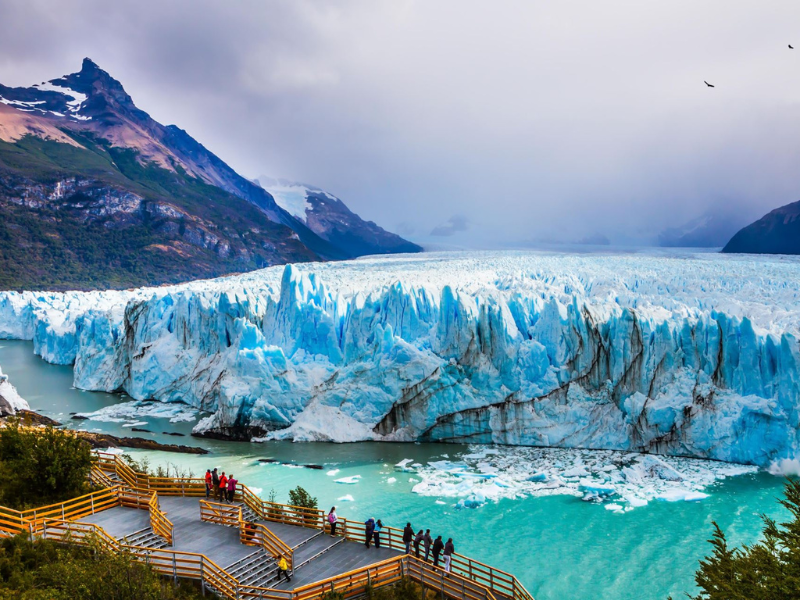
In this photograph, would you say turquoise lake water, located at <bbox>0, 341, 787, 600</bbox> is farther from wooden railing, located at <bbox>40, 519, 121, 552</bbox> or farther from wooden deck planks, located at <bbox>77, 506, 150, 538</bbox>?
wooden railing, located at <bbox>40, 519, 121, 552</bbox>

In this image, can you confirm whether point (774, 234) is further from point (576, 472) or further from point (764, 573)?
point (764, 573)

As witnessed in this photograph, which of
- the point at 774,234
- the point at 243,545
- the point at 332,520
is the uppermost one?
the point at 774,234

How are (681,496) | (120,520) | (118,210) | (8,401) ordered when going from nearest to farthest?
1. (120,520)
2. (681,496)
3. (8,401)
4. (118,210)

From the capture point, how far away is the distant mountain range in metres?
73.3

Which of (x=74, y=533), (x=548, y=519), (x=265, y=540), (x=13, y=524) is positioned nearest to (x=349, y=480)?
(x=548, y=519)

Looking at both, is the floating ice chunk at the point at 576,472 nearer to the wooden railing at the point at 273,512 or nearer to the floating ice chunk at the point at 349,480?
the wooden railing at the point at 273,512

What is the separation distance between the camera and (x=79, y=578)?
7.60m

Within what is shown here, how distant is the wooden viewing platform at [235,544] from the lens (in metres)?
8.69

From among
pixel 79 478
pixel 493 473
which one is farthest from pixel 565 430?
pixel 79 478

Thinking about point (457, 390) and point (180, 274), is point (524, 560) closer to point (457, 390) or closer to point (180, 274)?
point (457, 390)

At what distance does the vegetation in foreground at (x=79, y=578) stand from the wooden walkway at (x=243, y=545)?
110cm

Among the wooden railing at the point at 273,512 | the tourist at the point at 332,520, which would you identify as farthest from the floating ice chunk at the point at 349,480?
Result: the tourist at the point at 332,520

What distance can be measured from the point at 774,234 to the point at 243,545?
5447 cm

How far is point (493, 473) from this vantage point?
1809cm
